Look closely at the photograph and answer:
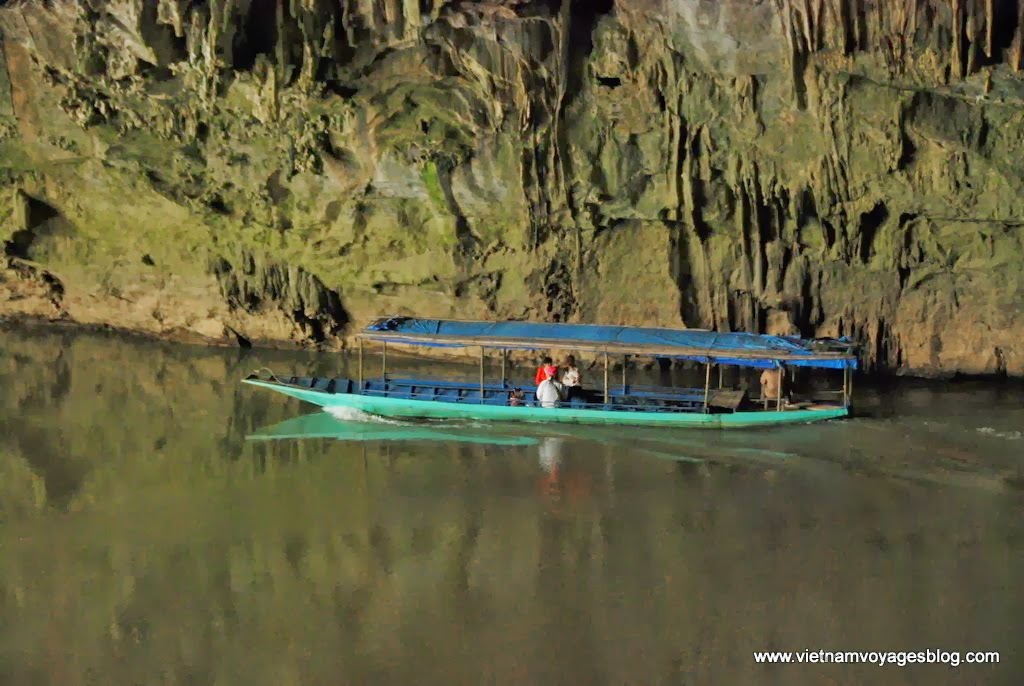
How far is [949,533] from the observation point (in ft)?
36.4

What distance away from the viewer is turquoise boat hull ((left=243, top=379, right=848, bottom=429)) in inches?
580

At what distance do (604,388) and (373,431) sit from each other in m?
3.33

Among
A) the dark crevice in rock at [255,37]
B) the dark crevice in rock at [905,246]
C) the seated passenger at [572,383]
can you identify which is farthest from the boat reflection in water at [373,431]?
the dark crevice in rock at [905,246]

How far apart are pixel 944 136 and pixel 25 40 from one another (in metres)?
14.1

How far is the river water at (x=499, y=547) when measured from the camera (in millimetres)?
8781

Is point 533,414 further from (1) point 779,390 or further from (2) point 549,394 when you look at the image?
(1) point 779,390

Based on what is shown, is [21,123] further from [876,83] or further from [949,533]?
[949,533]

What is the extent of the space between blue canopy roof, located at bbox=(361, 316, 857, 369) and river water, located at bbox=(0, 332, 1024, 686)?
1.06 m

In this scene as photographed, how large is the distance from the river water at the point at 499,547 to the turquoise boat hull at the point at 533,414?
10.4 inches

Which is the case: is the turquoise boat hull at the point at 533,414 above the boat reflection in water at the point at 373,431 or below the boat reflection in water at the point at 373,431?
above

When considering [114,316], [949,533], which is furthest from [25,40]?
[949,533]

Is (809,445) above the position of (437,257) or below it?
below

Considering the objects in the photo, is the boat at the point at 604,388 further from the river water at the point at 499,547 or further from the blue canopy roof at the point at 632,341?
the river water at the point at 499,547

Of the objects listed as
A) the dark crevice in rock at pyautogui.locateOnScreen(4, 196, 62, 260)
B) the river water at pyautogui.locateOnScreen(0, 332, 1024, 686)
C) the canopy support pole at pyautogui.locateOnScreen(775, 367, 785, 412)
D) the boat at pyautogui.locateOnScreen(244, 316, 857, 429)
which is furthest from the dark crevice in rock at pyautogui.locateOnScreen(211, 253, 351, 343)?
the canopy support pole at pyautogui.locateOnScreen(775, 367, 785, 412)
